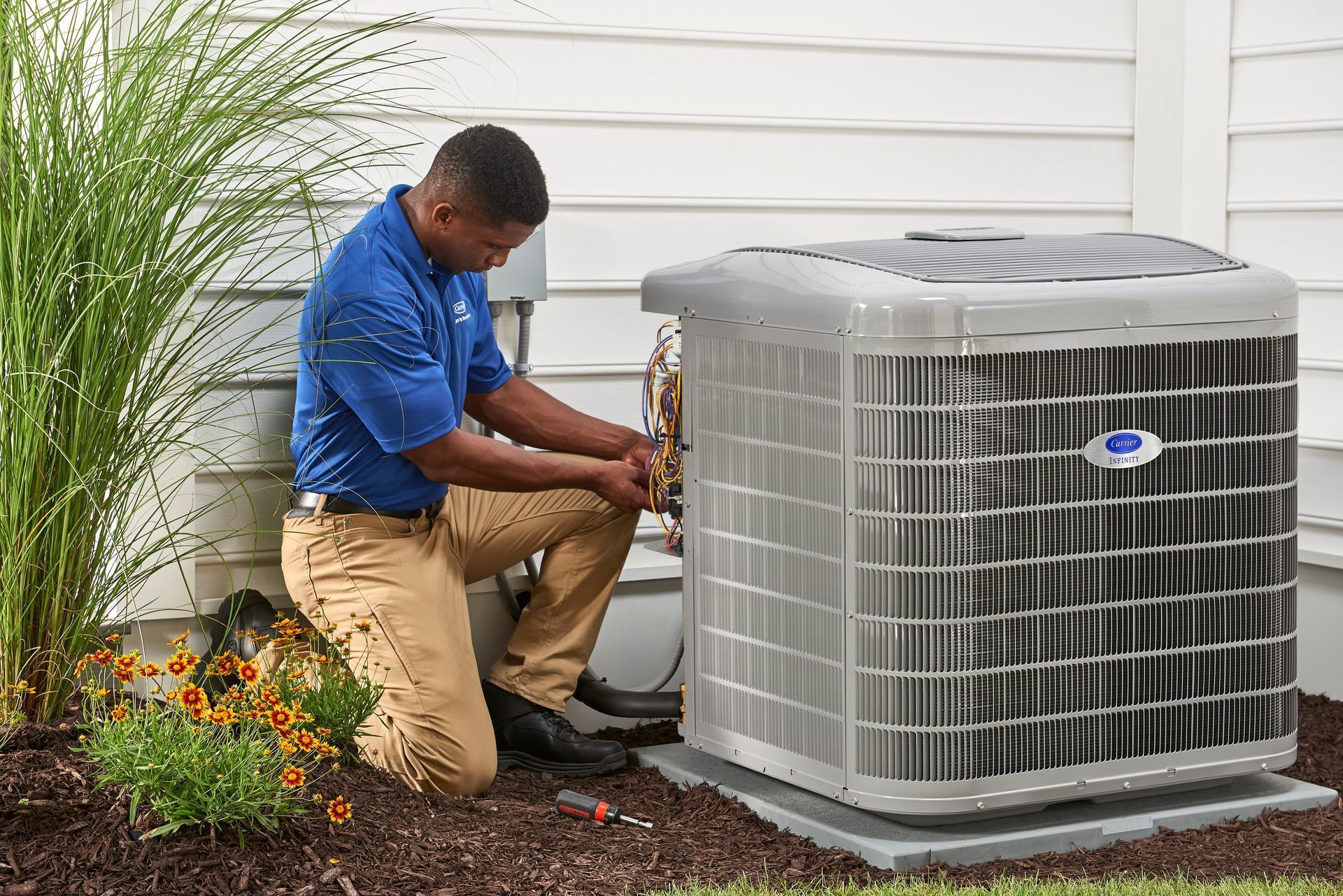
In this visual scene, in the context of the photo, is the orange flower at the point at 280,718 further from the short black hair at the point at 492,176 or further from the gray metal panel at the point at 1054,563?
the short black hair at the point at 492,176

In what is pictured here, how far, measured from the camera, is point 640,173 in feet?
12.7

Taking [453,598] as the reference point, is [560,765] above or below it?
below

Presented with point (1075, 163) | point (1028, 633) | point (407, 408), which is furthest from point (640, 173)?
point (1028, 633)

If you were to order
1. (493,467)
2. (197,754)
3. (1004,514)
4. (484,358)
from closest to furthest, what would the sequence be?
(197,754) → (1004,514) → (493,467) → (484,358)

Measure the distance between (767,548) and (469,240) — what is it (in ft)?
2.95

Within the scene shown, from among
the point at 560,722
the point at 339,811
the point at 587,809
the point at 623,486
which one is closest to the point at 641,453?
the point at 623,486

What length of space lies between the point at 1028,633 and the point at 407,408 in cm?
130

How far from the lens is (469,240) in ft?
10.5

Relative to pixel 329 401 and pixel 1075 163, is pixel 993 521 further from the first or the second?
pixel 1075 163

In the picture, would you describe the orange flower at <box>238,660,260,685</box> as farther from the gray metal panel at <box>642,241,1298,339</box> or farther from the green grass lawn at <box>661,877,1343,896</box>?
the gray metal panel at <box>642,241,1298,339</box>

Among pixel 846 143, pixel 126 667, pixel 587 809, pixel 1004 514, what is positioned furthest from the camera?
pixel 846 143

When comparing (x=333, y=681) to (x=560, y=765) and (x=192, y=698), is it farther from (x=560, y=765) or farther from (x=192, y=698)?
(x=560, y=765)

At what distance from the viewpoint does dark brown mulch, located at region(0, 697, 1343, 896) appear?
2336mm

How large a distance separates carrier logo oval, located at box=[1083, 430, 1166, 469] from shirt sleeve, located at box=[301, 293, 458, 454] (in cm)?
129
